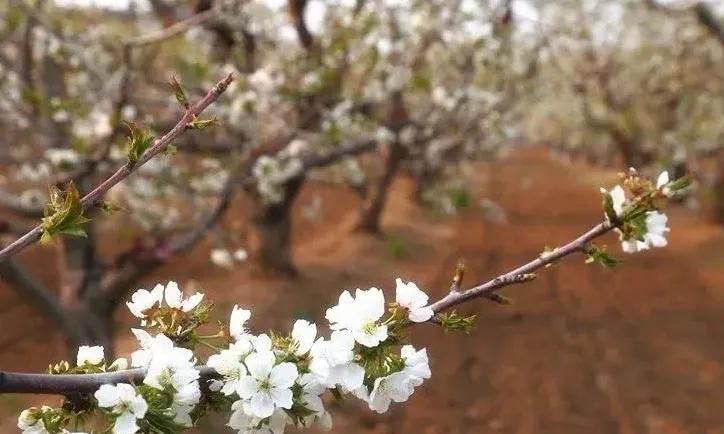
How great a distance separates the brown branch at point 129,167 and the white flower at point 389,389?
2.08 ft

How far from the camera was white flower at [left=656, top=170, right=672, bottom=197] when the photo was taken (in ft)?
5.78

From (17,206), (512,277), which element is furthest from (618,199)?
(17,206)

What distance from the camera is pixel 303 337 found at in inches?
59.5

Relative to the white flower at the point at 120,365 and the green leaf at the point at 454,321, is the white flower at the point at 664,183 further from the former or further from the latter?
the white flower at the point at 120,365

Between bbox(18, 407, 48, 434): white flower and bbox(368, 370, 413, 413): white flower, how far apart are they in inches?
24.2

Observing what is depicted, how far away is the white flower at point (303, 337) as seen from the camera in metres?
1.51

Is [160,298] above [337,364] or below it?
above

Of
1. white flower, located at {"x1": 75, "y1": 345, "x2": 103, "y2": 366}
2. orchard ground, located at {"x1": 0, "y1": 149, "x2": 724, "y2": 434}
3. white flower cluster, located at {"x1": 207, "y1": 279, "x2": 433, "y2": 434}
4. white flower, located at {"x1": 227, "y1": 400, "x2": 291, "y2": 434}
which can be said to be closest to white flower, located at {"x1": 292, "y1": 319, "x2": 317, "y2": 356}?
white flower cluster, located at {"x1": 207, "y1": 279, "x2": 433, "y2": 434}

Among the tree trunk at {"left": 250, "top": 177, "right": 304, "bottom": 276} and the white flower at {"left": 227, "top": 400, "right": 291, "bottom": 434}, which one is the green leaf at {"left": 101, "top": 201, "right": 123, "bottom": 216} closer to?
the white flower at {"left": 227, "top": 400, "right": 291, "bottom": 434}

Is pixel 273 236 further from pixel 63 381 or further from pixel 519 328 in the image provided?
pixel 63 381

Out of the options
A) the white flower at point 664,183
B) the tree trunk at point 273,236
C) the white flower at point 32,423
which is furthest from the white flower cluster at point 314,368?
the tree trunk at point 273,236

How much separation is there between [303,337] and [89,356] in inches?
17.1

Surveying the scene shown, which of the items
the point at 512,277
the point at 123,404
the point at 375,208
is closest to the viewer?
the point at 123,404

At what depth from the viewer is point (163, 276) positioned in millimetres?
11992
